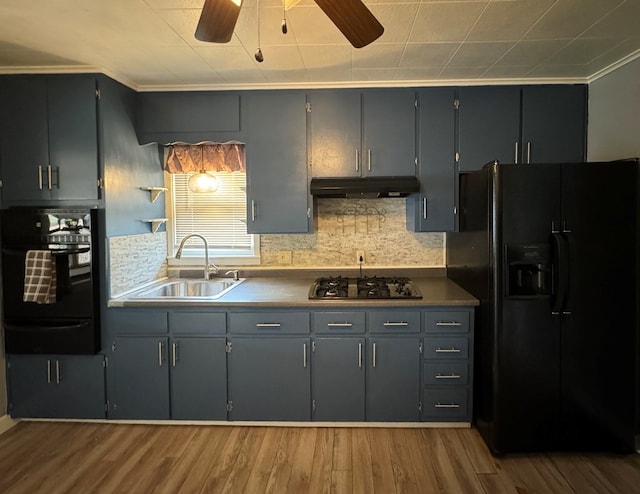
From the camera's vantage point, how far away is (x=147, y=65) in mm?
2715

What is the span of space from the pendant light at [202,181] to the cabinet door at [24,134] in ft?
3.38

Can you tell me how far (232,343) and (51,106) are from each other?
6.42 feet

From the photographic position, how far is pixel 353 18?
153 centimetres

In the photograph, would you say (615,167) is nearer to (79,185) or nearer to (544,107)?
(544,107)

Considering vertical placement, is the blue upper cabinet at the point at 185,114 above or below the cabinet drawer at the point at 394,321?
above

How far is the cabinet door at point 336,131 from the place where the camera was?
3.09 m

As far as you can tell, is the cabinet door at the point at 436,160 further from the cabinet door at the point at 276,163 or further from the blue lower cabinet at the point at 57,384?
the blue lower cabinet at the point at 57,384

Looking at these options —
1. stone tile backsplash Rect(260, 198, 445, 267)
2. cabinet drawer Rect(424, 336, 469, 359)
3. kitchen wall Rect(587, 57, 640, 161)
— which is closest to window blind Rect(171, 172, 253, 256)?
stone tile backsplash Rect(260, 198, 445, 267)

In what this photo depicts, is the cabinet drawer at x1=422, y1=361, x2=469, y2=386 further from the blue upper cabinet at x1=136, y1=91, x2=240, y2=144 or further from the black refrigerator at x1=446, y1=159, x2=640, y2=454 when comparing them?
the blue upper cabinet at x1=136, y1=91, x2=240, y2=144

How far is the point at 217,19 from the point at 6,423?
2989mm

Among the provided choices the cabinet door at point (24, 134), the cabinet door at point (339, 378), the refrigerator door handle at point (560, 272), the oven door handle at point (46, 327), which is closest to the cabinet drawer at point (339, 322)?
the cabinet door at point (339, 378)

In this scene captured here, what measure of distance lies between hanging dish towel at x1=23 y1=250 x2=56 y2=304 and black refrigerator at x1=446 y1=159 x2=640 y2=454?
9.04 ft

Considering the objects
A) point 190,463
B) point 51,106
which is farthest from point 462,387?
point 51,106

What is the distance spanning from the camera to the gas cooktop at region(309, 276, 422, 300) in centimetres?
280
